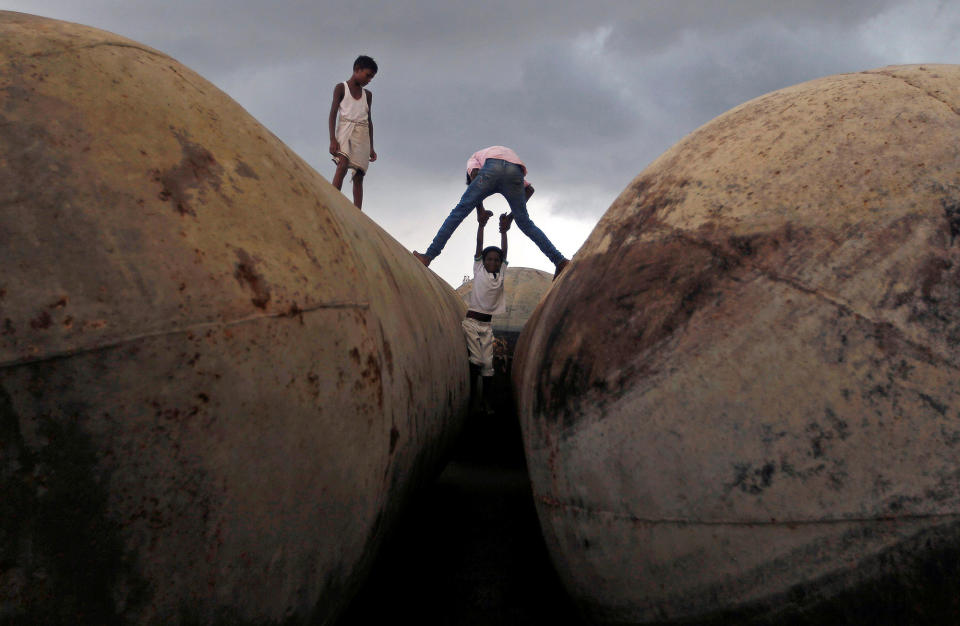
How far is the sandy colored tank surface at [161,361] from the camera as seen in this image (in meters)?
0.92

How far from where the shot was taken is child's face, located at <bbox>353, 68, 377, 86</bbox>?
5.22 m

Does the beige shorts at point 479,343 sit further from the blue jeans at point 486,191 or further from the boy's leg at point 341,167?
the boy's leg at point 341,167

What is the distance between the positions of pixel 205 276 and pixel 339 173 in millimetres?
4537

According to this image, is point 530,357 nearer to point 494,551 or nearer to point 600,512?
point 600,512

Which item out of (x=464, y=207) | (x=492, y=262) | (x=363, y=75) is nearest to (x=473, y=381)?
(x=492, y=262)

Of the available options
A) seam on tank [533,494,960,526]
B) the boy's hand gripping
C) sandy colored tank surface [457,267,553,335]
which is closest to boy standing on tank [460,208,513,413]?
the boy's hand gripping

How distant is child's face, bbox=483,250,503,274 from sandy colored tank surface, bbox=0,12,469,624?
261 cm

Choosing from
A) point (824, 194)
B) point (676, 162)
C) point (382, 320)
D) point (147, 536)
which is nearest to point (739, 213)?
point (824, 194)

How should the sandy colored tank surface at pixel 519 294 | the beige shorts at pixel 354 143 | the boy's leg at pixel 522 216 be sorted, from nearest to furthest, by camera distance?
the boy's leg at pixel 522 216 → the beige shorts at pixel 354 143 → the sandy colored tank surface at pixel 519 294

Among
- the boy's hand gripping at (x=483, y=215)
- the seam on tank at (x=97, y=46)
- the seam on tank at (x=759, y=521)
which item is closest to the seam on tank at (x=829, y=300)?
the seam on tank at (x=759, y=521)

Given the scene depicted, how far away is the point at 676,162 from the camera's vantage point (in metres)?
1.73

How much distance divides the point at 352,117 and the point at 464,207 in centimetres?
140

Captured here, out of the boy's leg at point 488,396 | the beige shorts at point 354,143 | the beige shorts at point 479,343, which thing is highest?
the beige shorts at point 354,143

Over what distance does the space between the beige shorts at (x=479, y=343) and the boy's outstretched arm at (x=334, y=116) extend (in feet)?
Answer: 8.25
